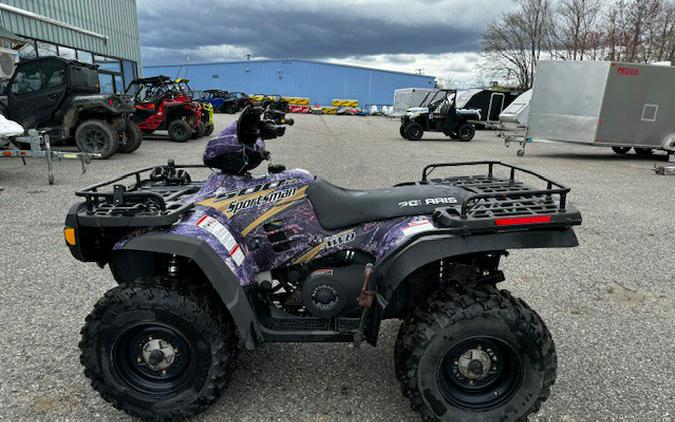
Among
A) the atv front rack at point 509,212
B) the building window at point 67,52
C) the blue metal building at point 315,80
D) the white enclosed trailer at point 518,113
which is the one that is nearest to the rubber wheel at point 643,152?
the white enclosed trailer at point 518,113

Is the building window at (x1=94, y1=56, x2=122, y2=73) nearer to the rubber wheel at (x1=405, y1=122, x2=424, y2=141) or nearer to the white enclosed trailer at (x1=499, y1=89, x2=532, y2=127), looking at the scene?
the rubber wheel at (x1=405, y1=122, x2=424, y2=141)

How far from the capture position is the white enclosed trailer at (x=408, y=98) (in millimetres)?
32281

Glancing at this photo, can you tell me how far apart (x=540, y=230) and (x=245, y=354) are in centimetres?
188

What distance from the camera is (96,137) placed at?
10.4 metres

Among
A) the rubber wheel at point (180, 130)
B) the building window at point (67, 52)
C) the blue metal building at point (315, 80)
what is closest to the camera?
the rubber wheel at point (180, 130)

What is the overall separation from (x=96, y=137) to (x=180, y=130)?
4346mm

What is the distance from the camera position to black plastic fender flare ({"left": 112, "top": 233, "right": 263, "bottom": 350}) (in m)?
2.05

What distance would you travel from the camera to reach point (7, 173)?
28.5ft

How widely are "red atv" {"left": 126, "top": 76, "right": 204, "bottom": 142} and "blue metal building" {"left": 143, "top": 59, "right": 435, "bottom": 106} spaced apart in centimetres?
4077

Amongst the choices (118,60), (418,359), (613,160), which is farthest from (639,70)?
(118,60)

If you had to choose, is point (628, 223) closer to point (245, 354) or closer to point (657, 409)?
point (657, 409)

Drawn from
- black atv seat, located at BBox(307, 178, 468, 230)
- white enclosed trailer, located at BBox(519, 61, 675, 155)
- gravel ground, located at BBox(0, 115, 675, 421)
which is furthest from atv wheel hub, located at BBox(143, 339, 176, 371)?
white enclosed trailer, located at BBox(519, 61, 675, 155)

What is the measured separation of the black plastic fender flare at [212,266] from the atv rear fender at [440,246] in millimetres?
662

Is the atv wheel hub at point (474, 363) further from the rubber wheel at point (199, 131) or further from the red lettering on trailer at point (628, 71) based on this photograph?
the rubber wheel at point (199, 131)
